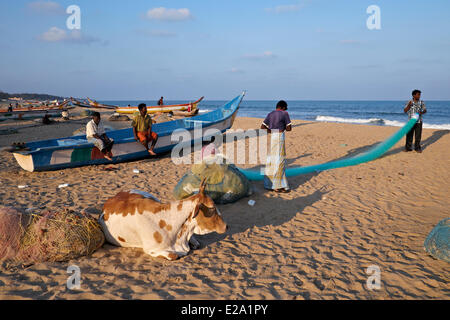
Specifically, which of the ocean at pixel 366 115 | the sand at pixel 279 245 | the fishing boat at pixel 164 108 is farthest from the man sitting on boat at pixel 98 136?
the ocean at pixel 366 115

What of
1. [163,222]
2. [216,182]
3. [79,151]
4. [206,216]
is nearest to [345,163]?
[216,182]

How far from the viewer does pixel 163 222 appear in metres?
3.87

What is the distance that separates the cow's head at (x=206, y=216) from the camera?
3824 millimetres

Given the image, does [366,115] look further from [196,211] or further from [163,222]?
[163,222]

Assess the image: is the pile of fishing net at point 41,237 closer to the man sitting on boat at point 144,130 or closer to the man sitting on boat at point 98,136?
the man sitting on boat at point 98,136

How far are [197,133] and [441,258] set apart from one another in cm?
895

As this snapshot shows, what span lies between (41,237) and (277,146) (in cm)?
492

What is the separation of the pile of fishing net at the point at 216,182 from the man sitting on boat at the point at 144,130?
3916 mm

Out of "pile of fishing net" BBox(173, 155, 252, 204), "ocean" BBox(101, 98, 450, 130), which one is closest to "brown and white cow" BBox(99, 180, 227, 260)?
"pile of fishing net" BBox(173, 155, 252, 204)

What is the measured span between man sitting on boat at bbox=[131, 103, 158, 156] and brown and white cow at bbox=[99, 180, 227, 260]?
5.66 metres

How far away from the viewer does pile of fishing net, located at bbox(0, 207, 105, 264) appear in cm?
360

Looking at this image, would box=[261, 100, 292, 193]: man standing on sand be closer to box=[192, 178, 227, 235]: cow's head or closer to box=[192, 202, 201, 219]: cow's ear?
box=[192, 178, 227, 235]: cow's head

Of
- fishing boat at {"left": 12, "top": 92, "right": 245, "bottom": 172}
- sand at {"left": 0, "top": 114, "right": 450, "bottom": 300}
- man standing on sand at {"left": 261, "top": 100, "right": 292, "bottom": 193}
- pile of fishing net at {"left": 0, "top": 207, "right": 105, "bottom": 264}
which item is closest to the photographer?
sand at {"left": 0, "top": 114, "right": 450, "bottom": 300}

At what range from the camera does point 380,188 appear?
24.1 ft
